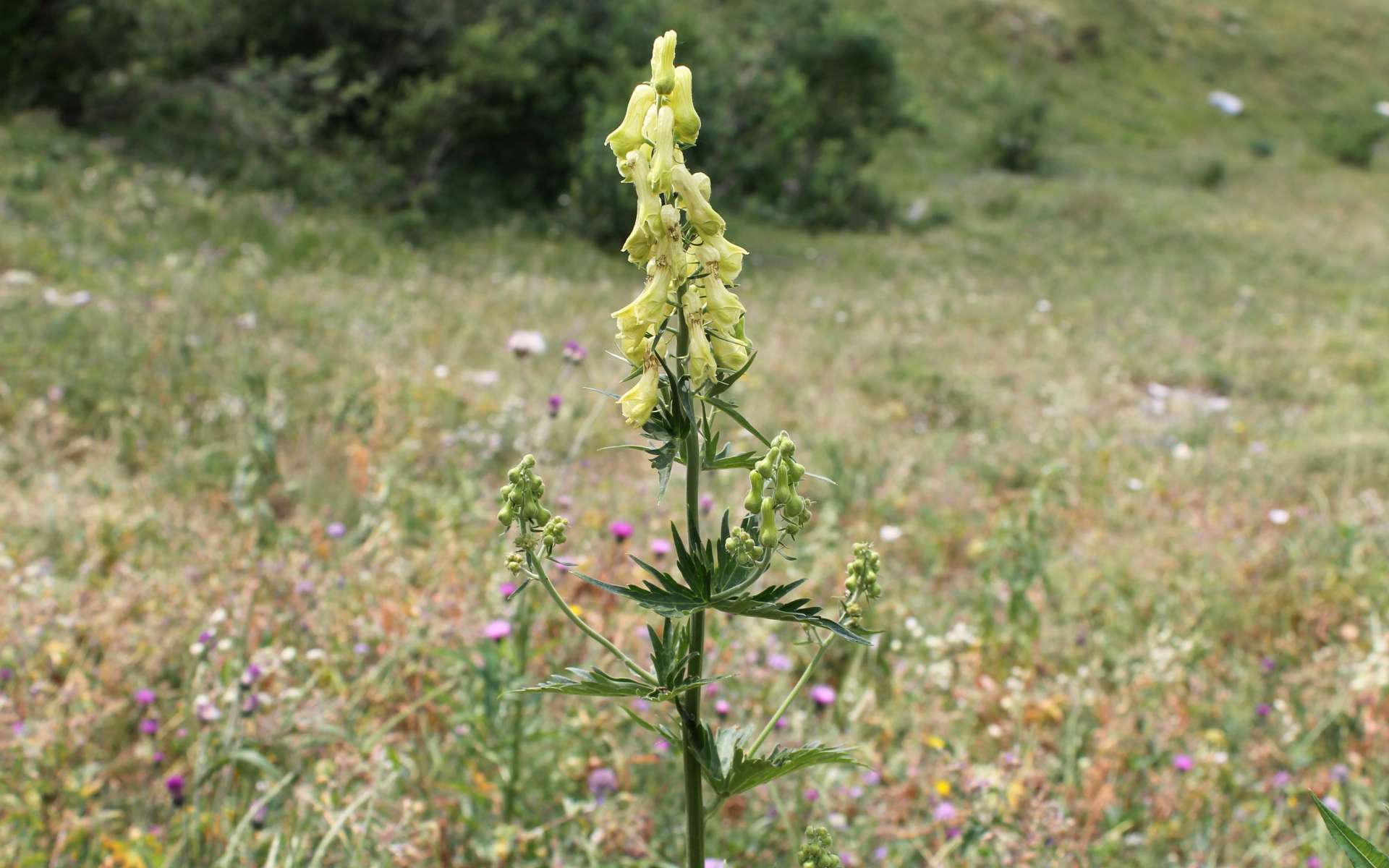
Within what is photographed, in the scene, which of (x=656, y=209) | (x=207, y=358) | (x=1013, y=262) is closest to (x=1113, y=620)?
(x=656, y=209)

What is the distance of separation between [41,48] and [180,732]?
35.9ft

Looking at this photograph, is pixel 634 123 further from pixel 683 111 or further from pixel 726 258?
pixel 726 258

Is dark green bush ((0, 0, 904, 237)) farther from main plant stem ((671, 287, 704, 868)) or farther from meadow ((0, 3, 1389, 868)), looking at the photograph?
main plant stem ((671, 287, 704, 868))

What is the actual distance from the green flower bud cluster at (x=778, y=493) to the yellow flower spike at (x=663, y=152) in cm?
30

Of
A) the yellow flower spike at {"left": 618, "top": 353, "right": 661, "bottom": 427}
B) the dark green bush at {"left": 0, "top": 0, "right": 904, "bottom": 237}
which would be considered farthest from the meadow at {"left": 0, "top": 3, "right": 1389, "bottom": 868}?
→ the dark green bush at {"left": 0, "top": 0, "right": 904, "bottom": 237}

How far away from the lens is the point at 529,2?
12.3 m

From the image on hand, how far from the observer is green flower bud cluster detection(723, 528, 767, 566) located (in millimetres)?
970

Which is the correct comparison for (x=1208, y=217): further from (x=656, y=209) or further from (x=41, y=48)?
(x=656, y=209)

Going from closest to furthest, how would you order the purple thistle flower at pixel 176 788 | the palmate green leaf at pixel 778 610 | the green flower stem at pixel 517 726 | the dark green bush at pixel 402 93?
1. the palmate green leaf at pixel 778 610
2. the purple thistle flower at pixel 176 788
3. the green flower stem at pixel 517 726
4. the dark green bush at pixel 402 93

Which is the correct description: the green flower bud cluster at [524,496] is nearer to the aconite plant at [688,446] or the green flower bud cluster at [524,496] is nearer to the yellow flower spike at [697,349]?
the aconite plant at [688,446]

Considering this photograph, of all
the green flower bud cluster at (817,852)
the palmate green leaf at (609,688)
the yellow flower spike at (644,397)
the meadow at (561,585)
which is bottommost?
the meadow at (561,585)

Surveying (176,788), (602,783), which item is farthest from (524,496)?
(176,788)

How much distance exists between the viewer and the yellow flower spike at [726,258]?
1.04 metres

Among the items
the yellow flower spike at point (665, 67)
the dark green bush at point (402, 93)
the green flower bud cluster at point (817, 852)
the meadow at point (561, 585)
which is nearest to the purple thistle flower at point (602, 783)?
the meadow at point (561, 585)
